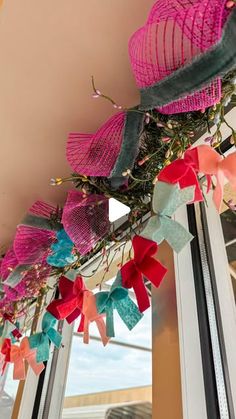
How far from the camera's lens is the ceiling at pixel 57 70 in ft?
2.65

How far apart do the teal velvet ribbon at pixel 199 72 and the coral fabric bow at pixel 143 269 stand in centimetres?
30

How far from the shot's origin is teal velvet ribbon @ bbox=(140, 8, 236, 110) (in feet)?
1.60

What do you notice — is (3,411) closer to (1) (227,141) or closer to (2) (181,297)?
(2) (181,297)

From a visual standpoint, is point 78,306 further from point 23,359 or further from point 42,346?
point 23,359

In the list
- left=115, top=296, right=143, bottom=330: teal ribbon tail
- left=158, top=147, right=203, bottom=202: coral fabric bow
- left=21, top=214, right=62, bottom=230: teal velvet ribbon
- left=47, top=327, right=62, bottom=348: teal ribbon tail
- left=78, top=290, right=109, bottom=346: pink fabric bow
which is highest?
left=21, top=214, right=62, bottom=230: teal velvet ribbon

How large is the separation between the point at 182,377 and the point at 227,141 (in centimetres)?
65

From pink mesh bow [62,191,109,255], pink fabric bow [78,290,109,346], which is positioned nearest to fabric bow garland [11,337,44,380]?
pink fabric bow [78,290,109,346]

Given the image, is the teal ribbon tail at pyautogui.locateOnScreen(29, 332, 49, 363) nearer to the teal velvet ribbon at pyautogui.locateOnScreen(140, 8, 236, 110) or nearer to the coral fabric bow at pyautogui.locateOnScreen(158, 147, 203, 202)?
the coral fabric bow at pyautogui.locateOnScreen(158, 147, 203, 202)

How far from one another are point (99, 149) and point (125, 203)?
0.22 metres

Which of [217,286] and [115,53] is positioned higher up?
[115,53]

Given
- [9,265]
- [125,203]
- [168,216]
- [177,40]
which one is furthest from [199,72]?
[9,265]

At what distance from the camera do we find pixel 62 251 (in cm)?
116

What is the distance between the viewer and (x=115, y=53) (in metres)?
0.87

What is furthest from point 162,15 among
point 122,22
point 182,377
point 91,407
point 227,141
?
point 91,407
